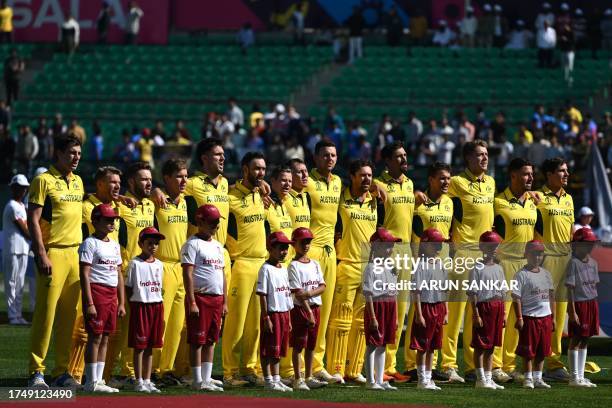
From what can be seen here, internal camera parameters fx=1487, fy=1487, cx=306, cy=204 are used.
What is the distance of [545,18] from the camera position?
3612 centimetres

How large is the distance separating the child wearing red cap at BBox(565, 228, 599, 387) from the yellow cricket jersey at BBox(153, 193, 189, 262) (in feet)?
12.5

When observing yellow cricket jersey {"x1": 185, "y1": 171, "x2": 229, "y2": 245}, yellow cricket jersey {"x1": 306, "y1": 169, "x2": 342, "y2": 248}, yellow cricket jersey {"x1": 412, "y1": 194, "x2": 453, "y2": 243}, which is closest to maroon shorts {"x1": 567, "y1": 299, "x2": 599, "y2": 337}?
yellow cricket jersey {"x1": 412, "y1": 194, "x2": 453, "y2": 243}

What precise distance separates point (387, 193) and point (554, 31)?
75.8 feet

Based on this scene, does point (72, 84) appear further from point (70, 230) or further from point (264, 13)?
point (70, 230)

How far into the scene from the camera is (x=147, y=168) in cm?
1369

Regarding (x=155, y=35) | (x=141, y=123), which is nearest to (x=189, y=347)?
(x=141, y=123)

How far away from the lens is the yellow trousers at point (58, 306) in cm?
1324

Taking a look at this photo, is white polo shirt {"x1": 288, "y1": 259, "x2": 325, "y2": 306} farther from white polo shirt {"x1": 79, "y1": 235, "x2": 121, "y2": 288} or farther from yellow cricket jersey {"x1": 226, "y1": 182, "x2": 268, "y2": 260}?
white polo shirt {"x1": 79, "y1": 235, "x2": 121, "y2": 288}

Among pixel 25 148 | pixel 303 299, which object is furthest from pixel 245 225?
pixel 25 148

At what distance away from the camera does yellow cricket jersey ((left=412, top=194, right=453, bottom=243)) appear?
48.1 ft

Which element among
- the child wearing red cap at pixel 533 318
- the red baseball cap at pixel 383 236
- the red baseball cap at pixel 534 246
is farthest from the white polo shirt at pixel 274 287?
the red baseball cap at pixel 534 246

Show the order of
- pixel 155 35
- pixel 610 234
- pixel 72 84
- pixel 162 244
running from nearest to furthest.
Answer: pixel 162 244
pixel 610 234
pixel 72 84
pixel 155 35

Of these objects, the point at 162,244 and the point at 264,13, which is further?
the point at 264,13

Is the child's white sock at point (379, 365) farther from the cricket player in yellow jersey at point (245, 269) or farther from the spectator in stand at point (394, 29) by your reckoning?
the spectator in stand at point (394, 29)
